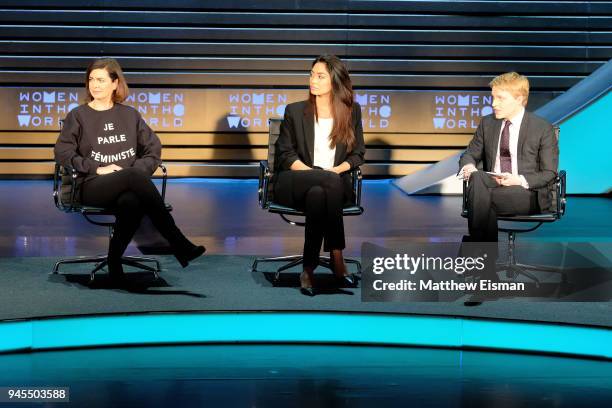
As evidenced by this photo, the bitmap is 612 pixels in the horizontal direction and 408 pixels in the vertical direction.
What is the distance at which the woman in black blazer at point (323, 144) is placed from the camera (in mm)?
4160

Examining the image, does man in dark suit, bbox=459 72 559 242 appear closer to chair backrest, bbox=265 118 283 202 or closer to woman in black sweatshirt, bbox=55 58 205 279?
chair backrest, bbox=265 118 283 202

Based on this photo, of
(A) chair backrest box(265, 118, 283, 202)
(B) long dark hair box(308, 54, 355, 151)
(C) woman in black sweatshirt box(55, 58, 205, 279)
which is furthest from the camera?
(A) chair backrest box(265, 118, 283, 202)

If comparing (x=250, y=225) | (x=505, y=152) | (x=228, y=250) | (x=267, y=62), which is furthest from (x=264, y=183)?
(x=267, y=62)

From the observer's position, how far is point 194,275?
4.38 meters

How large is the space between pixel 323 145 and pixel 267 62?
17.7 feet

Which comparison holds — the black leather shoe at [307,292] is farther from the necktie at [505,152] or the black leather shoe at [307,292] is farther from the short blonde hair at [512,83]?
the short blonde hair at [512,83]

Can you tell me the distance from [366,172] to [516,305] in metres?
5.75

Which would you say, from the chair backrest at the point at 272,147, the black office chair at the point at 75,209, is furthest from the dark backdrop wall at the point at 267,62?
the black office chair at the point at 75,209

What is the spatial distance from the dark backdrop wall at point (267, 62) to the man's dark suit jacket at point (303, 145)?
5078 millimetres

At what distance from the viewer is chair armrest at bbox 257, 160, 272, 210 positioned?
4.42 metres

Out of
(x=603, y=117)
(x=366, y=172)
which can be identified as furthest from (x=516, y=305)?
(x=366, y=172)

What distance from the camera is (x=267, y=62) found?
960cm

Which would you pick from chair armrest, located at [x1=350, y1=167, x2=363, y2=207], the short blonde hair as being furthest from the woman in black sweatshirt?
the short blonde hair

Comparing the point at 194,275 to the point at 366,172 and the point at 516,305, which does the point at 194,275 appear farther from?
the point at 366,172
